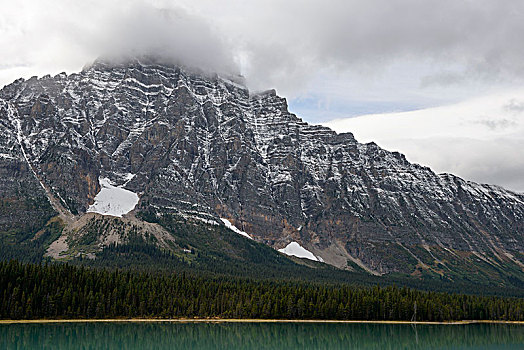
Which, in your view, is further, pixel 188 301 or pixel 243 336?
pixel 188 301

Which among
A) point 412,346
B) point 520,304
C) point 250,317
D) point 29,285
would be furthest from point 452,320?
point 29,285

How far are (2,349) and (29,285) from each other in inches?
2208

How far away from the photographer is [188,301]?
529 ft

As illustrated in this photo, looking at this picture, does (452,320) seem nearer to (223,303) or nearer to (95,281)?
(223,303)

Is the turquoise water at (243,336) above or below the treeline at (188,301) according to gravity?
below

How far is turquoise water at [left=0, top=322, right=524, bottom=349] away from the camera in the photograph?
101 metres

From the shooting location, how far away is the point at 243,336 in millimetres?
118188

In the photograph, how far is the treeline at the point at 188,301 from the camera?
458ft

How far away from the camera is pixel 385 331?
139 m

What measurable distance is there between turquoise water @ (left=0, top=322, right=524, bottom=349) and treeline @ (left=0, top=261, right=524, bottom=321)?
10789 mm

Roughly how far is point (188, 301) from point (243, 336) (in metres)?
46.3

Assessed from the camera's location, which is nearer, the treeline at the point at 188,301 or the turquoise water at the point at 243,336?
the turquoise water at the point at 243,336

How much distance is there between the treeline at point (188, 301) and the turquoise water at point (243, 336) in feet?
35.4

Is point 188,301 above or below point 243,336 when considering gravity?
above
